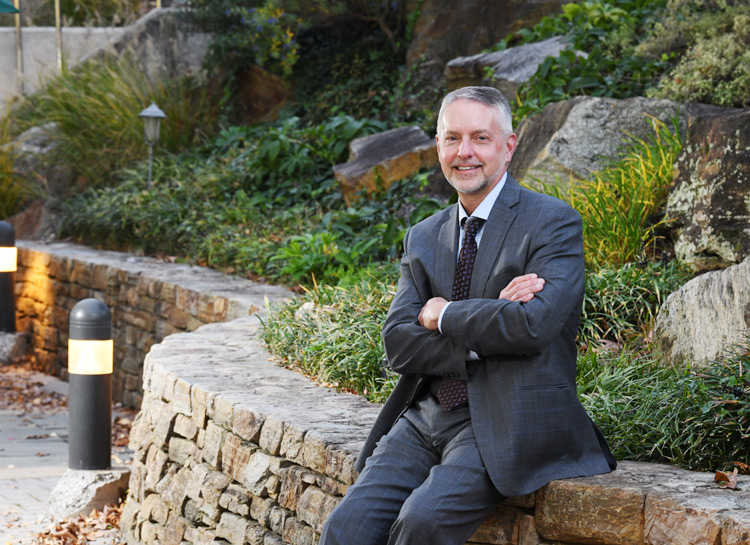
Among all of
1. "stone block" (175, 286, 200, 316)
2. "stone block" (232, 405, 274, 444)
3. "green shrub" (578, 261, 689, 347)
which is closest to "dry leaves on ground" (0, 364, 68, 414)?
"stone block" (175, 286, 200, 316)

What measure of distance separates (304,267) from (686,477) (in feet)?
14.1

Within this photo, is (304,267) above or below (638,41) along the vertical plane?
below

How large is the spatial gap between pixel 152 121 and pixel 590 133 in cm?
526

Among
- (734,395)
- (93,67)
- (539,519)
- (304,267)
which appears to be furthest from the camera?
(93,67)

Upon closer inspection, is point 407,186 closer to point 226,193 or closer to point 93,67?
point 226,193

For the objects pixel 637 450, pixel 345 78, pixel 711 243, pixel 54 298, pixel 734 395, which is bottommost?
pixel 54 298

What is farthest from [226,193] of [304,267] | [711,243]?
[711,243]

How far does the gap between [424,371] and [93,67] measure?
10.4 meters

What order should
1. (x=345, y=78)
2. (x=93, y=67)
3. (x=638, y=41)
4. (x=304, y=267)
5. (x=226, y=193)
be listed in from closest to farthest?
(x=304, y=267)
(x=638, y=41)
(x=226, y=193)
(x=345, y=78)
(x=93, y=67)

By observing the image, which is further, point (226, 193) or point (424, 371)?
point (226, 193)

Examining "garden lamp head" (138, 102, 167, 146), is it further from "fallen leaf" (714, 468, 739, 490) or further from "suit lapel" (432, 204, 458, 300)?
"fallen leaf" (714, 468, 739, 490)

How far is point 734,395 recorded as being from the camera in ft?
9.60

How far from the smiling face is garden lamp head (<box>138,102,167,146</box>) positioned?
7145mm

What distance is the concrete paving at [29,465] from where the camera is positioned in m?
4.95
